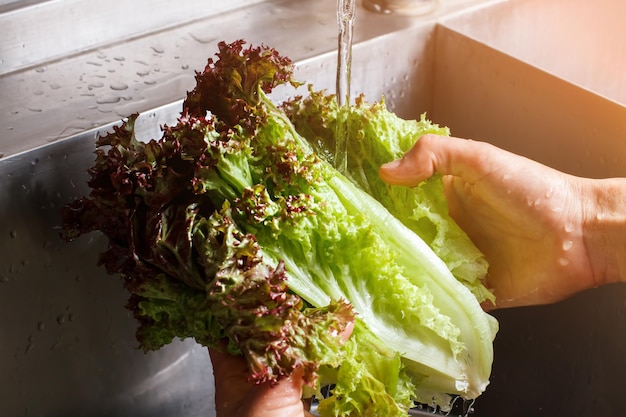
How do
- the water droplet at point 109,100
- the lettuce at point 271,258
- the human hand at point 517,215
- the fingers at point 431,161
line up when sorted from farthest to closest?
the water droplet at point 109,100 → the human hand at point 517,215 → the fingers at point 431,161 → the lettuce at point 271,258

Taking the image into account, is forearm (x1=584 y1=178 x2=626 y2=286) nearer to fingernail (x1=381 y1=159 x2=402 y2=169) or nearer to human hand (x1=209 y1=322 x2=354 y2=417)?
fingernail (x1=381 y1=159 x2=402 y2=169)

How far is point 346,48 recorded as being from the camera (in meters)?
1.50

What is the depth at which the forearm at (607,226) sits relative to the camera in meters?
1.47

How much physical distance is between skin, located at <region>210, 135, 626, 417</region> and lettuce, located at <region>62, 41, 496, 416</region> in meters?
0.18

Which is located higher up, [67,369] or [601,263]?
[601,263]

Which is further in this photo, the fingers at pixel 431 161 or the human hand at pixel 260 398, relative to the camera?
the fingers at pixel 431 161

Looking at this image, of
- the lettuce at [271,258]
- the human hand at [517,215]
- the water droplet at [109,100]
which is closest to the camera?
the lettuce at [271,258]

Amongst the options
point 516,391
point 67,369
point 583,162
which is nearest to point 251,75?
point 67,369

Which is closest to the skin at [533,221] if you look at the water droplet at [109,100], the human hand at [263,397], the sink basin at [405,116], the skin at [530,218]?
the skin at [530,218]

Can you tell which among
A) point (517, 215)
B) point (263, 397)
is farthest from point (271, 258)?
point (517, 215)

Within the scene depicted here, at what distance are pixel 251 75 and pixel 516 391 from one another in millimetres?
1077

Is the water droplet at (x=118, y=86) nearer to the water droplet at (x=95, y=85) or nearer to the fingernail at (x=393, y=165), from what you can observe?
the water droplet at (x=95, y=85)

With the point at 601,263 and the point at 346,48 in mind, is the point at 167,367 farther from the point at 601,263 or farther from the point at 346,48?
the point at 601,263

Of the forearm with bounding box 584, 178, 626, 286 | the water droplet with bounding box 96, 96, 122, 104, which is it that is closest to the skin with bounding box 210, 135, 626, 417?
the forearm with bounding box 584, 178, 626, 286
